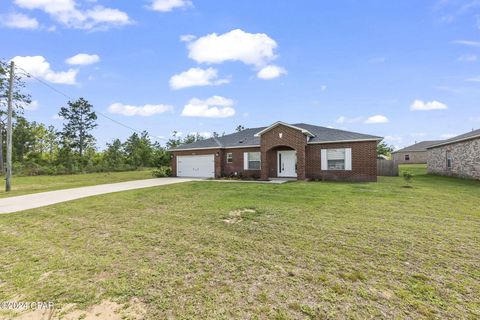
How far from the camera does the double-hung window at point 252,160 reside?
17844 millimetres

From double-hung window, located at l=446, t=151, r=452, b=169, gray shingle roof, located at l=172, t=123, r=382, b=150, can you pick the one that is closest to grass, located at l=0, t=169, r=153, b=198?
gray shingle roof, located at l=172, t=123, r=382, b=150

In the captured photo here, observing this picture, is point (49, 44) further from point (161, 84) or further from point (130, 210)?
point (130, 210)

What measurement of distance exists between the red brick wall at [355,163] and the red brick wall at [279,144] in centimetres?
93

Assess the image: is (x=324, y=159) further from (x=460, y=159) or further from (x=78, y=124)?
(x=78, y=124)

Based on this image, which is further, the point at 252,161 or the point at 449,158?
the point at 449,158

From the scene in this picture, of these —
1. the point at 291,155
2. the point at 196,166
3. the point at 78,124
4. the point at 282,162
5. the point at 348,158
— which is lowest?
the point at 196,166

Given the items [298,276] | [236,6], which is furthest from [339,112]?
[298,276]

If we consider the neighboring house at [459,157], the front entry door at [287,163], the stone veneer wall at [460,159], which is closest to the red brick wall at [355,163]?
the front entry door at [287,163]

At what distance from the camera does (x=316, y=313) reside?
8.45ft

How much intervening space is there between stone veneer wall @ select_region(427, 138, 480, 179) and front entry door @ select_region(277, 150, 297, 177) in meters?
11.0

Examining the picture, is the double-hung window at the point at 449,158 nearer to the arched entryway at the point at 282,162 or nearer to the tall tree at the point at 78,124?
the arched entryway at the point at 282,162

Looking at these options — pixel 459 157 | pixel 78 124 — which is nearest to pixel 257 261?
pixel 459 157

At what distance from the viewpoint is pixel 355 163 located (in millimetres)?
14805

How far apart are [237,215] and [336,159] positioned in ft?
35.5
